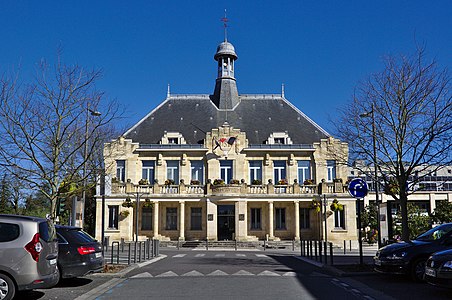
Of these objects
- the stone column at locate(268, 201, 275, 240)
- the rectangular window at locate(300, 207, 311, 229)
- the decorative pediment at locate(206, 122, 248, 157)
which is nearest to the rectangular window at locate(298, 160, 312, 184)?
the rectangular window at locate(300, 207, 311, 229)

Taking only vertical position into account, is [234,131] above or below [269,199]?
above

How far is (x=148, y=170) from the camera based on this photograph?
44.2 metres

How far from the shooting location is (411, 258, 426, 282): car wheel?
42.8ft

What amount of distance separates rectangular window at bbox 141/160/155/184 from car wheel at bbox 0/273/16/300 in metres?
34.7

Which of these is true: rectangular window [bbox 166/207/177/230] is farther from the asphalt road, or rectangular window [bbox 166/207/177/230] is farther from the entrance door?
the asphalt road

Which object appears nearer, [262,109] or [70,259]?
[70,259]

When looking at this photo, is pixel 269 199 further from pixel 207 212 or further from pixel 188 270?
pixel 188 270

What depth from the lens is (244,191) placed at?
42062 mm

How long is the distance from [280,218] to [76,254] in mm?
32244

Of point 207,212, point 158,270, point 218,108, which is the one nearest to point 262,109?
point 218,108

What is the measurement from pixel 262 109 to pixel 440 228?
3509cm

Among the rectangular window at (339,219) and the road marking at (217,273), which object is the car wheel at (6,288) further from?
the rectangular window at (339,219)

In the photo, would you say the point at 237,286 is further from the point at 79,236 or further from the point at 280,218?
the point at 280,218

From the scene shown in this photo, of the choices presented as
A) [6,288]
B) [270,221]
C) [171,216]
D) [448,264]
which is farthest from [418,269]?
[171,216]
